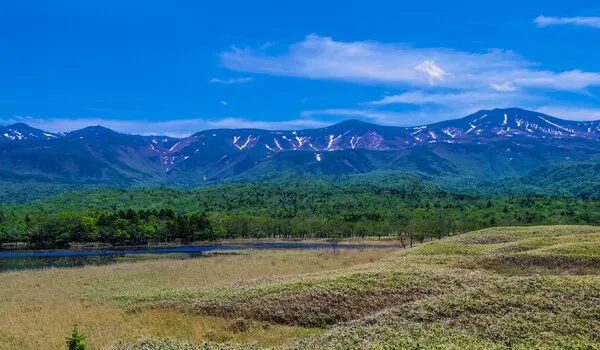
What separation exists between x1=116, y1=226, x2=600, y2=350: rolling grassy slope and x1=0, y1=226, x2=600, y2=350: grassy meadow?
0.06 metres

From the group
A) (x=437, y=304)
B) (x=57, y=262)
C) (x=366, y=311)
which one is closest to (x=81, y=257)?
(x=57, y=262)

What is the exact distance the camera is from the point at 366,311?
2703 centimetres

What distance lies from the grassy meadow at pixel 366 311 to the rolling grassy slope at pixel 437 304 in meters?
0.06

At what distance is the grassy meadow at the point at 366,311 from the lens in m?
19.0

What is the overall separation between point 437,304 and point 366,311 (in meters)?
4.86

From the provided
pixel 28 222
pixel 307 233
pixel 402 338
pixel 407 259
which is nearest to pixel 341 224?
pixel 307 233

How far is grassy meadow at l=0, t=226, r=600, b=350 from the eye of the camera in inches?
749

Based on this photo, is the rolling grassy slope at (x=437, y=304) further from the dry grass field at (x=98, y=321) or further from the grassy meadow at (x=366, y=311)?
the dry grass field at (x=98, y=321)

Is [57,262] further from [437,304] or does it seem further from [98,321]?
[437,304]

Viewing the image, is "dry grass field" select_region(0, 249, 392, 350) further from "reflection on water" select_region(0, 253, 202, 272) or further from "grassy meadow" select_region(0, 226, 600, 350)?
"reflection on water" select_region(0, 253, 202, 272)

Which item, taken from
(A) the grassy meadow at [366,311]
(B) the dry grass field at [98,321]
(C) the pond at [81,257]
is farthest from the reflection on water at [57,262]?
(A) the grassy meadow at [366,311]

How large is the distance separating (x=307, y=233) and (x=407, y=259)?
153 metres

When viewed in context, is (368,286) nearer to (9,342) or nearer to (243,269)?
(9,342)

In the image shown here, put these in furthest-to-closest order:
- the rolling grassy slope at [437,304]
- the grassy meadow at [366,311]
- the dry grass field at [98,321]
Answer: the dry grass field at [98,321]
the grassy meadow at [366,311]
the rolling grassy slope at [437,304]
